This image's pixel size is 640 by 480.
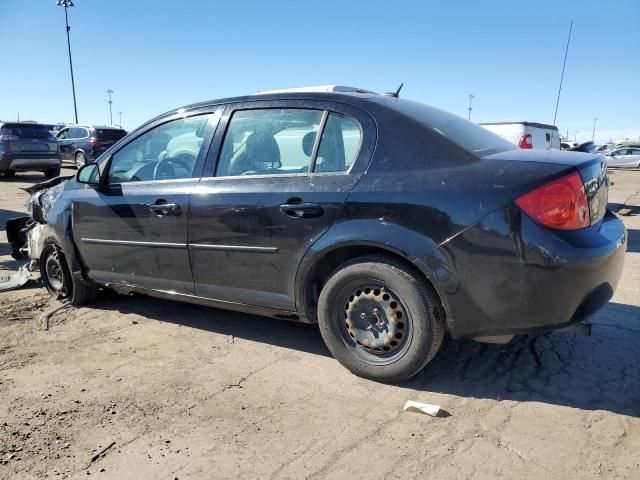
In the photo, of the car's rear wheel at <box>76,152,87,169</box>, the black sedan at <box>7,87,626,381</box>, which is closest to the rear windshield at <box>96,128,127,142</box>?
the car's rear wheel at <box>76,152,87,169</box>

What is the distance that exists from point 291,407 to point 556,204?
5.73 feet

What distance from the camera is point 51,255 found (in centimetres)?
474

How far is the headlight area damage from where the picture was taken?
14.5ft

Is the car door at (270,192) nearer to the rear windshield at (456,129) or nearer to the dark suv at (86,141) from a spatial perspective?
the rear windshield at (456,129)

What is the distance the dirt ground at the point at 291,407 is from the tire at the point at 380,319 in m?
0.14

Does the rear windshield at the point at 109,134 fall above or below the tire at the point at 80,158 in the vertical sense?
above

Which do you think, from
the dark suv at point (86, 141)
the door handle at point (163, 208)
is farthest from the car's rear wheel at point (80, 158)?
the door handle at point (163, 208)

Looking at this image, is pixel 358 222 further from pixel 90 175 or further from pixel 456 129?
pixel 90 175

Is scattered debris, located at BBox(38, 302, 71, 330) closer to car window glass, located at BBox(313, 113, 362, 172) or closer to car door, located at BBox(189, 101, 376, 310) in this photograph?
car door, located at BBox(189, 101, 376, 310)

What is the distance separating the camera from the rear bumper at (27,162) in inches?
579

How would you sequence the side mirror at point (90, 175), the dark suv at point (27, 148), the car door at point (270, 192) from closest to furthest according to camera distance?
the car door at point (270, 192) < the side mirror at point (90, 175) < the dark suv at point (27, 148)

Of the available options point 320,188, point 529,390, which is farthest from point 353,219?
point 529,390

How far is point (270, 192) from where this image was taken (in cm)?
321

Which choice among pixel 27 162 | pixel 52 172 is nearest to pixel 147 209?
pixel 27 162
